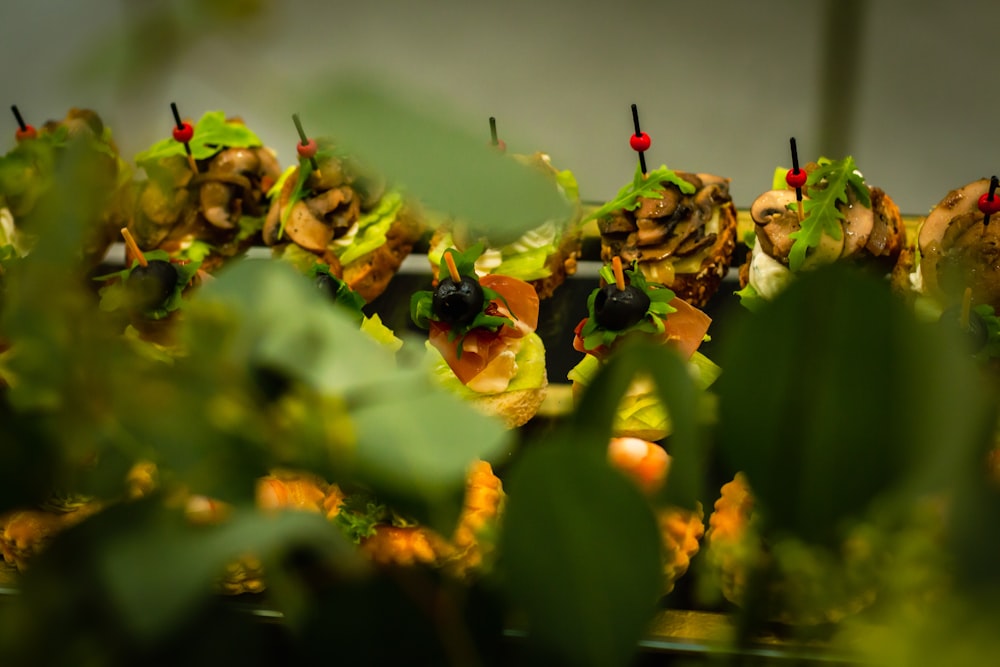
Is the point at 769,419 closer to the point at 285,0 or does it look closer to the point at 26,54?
the point at 285,0

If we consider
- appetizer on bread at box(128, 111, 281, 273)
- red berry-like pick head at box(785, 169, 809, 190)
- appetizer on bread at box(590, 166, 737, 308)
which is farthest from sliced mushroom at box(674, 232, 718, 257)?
appetizer on bread at box(128, 111, 281, 273)

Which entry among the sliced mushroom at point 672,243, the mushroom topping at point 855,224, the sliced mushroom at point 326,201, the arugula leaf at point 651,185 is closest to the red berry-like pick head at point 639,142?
the arugula leaf at point 651,185

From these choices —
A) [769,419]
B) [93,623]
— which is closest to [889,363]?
[769,419]

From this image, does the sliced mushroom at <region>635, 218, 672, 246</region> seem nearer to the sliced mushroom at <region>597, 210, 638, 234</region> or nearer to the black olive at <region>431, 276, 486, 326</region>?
the sliced mushroom at <region>597, 210, 638, 234</region>

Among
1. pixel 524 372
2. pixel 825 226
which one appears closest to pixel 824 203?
pixel 825 226

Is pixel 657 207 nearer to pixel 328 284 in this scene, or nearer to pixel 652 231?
pixel 652 231

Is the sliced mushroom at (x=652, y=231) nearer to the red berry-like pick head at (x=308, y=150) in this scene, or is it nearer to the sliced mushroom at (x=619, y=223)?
the sliced mushroom at (x=619, y=223)

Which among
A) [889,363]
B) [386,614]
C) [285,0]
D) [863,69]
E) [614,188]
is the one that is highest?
[285,0]
